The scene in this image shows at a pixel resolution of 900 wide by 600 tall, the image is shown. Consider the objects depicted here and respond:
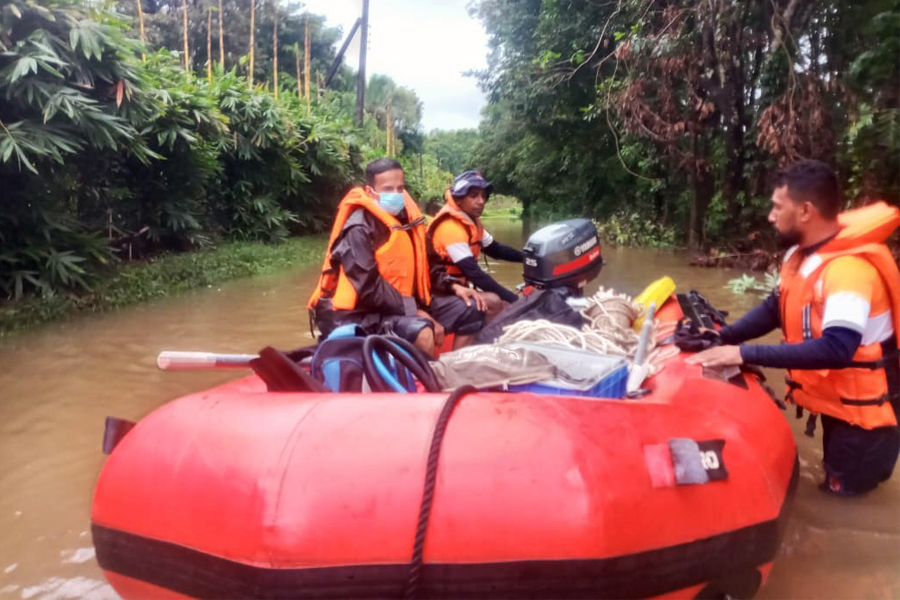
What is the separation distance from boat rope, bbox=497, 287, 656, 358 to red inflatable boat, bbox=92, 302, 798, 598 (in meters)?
0.59

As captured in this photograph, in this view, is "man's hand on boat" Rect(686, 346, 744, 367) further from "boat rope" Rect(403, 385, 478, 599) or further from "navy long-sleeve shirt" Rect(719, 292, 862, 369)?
"boat rope" Rect(403, 385, 478, 599)

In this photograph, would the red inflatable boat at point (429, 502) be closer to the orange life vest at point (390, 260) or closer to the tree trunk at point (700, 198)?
the orange life vest at point (390, 260)

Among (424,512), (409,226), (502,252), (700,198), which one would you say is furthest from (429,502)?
(700,198)

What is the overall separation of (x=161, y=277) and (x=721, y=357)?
6.81 m

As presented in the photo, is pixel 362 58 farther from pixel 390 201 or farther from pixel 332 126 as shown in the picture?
pixel 390 201

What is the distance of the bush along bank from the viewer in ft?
19.9

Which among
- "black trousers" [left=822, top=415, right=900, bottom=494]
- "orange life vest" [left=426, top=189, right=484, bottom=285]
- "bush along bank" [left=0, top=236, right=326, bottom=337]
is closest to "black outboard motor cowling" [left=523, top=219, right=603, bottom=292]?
"orange life vest" [left=426, top=189, right=484, bottom=285]

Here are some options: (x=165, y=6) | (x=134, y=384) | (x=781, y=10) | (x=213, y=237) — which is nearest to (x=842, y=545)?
(x=134, y=384)

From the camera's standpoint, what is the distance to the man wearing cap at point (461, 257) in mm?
3670

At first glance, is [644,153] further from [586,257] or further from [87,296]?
[586,257]

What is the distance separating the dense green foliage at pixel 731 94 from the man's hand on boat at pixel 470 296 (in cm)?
409

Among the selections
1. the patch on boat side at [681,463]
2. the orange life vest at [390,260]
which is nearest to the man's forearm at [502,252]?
the orange life vest at [390,260]

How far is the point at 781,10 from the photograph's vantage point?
8.05 meters

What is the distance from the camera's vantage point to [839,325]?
7.34 ft
